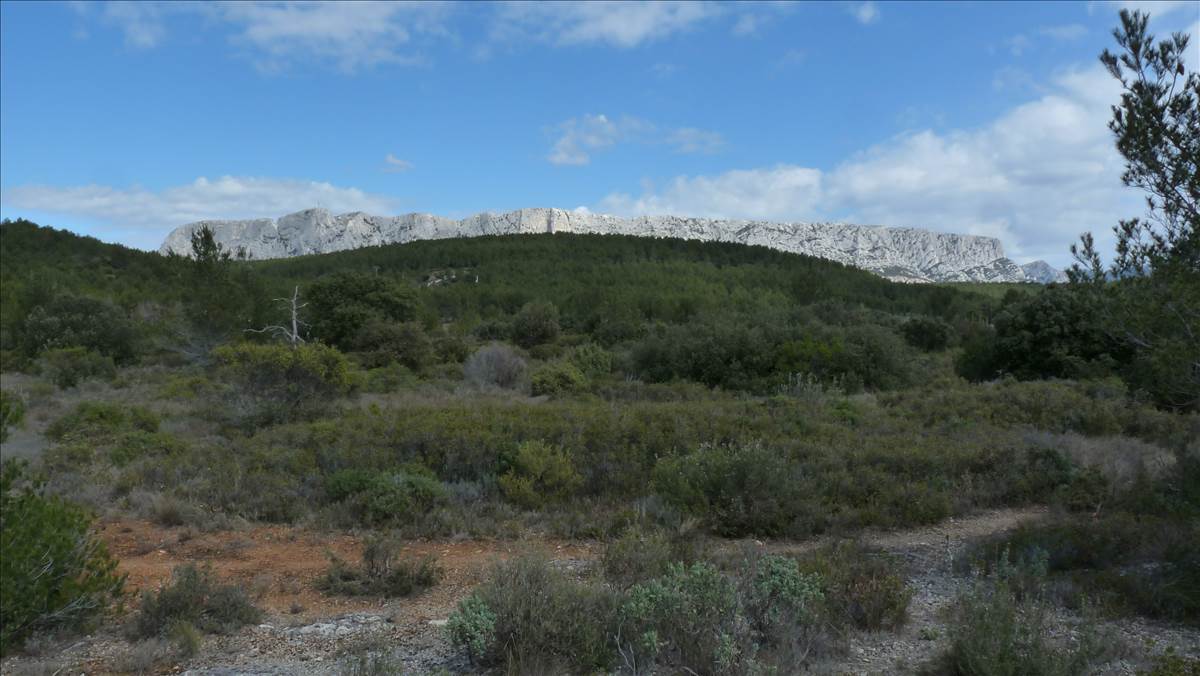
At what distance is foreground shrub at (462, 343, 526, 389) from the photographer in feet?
72.9

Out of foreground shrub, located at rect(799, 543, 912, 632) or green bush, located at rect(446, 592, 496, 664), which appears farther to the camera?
foreground shrub, located at rect(799, 543, 912, 632)

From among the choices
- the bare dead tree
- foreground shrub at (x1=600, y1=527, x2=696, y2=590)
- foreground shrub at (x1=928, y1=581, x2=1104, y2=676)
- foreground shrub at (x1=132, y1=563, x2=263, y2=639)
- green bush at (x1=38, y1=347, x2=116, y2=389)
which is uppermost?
the bare dead tree

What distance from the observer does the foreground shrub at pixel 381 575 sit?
5543 millimetres

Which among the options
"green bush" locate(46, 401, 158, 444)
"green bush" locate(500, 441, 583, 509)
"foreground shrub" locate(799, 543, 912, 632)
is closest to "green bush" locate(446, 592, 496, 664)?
"foreground shrub" locate(799, 543, 912, 632)

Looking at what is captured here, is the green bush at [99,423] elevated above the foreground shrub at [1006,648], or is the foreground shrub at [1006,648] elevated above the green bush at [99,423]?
the foreground shrub at [1006,648]

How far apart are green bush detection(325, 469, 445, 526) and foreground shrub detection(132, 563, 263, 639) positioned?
2471 mm

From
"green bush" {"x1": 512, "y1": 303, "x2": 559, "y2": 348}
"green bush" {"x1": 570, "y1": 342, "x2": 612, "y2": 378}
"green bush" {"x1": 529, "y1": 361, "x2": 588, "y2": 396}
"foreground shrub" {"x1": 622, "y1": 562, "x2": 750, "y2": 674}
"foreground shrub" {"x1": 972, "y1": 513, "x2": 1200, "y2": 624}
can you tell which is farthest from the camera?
"green bush" {"x1": 512, "y1": 303, "x2": 559, "y2": 348}

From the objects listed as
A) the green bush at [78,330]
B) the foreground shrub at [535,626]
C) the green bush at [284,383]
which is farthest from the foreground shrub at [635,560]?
the green bush at [78,330]

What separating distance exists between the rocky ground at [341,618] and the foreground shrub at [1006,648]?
0.32 meters

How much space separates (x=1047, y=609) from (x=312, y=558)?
587 centimetres

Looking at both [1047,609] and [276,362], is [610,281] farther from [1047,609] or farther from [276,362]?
[1047,609]

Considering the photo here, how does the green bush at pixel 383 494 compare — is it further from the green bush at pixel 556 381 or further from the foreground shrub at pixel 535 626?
the green bush at pixel 556 381

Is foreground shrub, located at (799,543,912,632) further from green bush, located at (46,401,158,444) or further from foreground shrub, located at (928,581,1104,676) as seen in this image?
green bush, located at (46,401,158,444)

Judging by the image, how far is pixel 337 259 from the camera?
3214 inches
